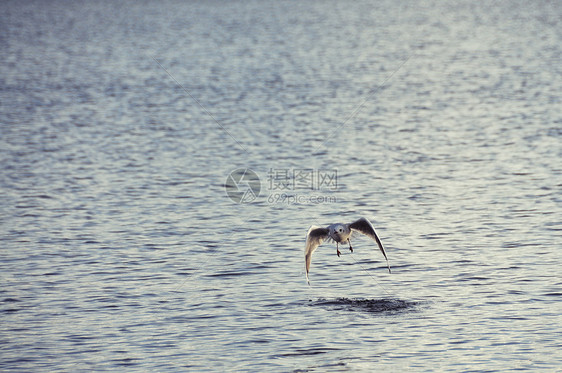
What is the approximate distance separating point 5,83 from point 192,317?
4729cm

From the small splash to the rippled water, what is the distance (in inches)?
2.8

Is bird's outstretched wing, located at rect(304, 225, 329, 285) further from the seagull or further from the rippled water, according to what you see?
the rippled water

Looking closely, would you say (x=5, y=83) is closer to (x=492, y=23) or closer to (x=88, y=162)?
(x=88, y=162)

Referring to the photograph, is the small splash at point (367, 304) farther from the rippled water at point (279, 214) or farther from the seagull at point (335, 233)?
the seagull at point (335, 233)

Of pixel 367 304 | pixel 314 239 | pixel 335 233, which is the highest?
pixel 335 233

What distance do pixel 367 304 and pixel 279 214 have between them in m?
9.27

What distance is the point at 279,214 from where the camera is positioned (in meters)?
30.4

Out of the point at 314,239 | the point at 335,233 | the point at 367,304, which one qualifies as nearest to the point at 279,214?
the point at 314,239

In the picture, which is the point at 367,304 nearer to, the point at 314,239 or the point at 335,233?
the point at 335,233

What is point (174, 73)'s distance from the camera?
6856 centimetres

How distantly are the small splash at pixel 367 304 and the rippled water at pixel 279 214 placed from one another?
0.07m

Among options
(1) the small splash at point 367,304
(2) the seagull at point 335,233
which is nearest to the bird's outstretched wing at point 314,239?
(2) the seagull at point 335,233

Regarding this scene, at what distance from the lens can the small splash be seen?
21297 millimetres

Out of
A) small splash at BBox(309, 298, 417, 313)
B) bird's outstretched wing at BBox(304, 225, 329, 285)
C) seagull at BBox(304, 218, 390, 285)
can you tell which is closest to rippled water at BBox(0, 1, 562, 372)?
small splash at BBox(309, 298, 417, 313)
